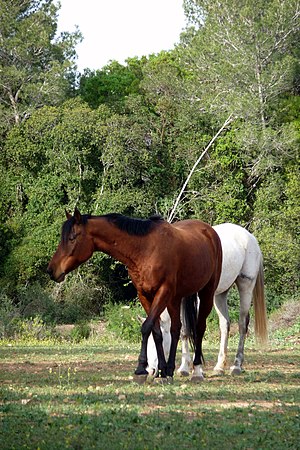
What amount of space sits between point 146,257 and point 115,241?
0.41 m

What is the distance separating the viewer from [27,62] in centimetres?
4338

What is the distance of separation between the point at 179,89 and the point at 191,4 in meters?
5.36

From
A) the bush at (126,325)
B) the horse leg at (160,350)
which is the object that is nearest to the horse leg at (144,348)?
the horse leg at (160,350)

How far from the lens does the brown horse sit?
11.7 metres

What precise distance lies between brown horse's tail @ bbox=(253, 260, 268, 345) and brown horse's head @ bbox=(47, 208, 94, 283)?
4.12 m

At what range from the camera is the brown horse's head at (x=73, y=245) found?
11.9m

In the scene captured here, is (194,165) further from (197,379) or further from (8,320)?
(197,379)

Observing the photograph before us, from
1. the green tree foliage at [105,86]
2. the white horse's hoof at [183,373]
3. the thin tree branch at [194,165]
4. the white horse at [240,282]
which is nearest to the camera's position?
the white horse's hoof at [183,373]

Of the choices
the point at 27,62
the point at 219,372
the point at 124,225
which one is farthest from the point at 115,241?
the point at 27,62

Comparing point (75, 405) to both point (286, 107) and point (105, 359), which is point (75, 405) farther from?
point (286, 107)

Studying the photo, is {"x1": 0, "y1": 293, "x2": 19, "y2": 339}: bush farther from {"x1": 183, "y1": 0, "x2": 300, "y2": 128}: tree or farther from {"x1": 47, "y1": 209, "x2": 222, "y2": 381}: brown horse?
{"x1": 47, "y1": 209, "x2": 222, "y2": 381}: brown horse

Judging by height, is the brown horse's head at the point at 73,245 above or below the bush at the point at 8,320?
above

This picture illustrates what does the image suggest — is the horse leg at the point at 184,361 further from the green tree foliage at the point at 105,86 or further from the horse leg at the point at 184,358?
the green tree foliage at the point at 105,86

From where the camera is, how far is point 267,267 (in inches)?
1353
